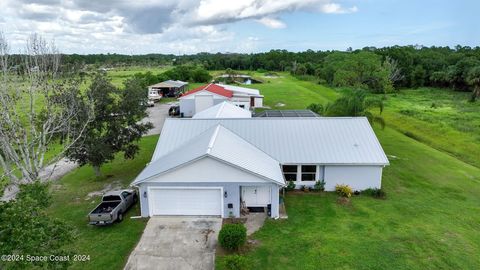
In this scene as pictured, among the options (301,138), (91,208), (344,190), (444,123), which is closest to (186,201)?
(91,208)

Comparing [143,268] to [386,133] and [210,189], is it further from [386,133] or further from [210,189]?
[386,133]

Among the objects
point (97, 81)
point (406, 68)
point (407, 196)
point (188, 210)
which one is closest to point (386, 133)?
point (407, 196)

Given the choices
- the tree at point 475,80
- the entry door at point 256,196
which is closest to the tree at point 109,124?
the entry door at point 256,196

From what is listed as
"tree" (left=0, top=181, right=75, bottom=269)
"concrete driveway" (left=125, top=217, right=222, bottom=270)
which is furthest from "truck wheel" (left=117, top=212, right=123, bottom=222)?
"tree" (left=0, top=181, right=75, bottom=269)

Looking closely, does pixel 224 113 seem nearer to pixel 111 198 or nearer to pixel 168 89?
pixel 111 198

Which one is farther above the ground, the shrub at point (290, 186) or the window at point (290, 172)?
the window at point (290, 172)

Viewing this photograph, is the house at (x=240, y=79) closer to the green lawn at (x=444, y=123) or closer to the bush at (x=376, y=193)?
the green lawn at (x=444, y=123)
